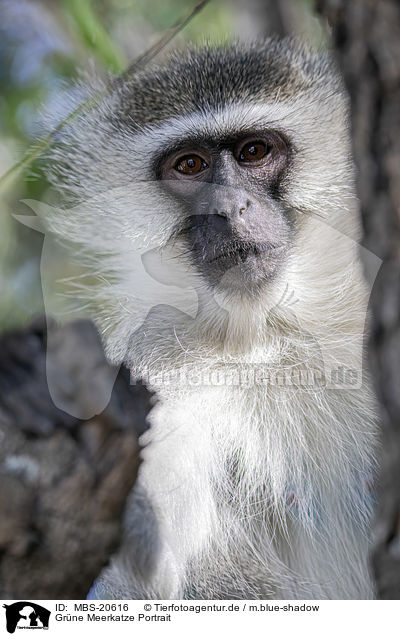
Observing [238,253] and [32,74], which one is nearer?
[238,253]

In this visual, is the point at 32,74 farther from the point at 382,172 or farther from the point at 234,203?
the point at 382,172

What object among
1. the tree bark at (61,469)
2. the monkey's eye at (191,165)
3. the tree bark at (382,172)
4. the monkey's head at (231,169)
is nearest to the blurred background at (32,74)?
the monkey's head at (231,169)

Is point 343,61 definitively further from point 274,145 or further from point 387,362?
point 274,145

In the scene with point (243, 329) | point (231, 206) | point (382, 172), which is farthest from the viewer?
point (243, 329)

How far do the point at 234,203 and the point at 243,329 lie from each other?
388mm

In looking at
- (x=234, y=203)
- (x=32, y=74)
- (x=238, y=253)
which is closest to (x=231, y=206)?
(x=234, y=203)

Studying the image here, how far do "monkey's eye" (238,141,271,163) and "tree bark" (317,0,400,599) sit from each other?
Answer: 1117 mm

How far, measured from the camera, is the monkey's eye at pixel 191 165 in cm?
217

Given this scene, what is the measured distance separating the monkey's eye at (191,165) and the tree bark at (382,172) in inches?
46.6

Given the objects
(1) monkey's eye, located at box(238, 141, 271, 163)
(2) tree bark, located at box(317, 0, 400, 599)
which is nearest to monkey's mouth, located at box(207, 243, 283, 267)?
(1) monkey's eye, located at box(238, 141, 271, 163)

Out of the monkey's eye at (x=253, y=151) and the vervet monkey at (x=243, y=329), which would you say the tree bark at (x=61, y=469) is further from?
the monkey's eye at (x=253, y=151)

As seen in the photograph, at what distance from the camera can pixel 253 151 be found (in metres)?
2.12

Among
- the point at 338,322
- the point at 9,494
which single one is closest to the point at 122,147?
the point at 338,322

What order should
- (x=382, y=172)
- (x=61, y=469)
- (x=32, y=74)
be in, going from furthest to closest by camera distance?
→ (x=32, y=74), (x=61, y=469), (x=382, y=172)
